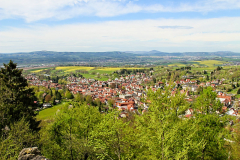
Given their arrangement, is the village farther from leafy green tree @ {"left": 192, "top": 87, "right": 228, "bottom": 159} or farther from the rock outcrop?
the rock outcrop

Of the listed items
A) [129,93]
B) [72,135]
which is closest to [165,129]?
[72,135]

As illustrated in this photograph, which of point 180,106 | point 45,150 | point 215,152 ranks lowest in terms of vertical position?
point 45,150

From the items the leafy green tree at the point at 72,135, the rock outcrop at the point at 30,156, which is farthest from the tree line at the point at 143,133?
the rock outcrop at the point at 30,156

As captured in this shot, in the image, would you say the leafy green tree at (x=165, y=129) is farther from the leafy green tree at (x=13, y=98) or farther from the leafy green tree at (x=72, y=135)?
the leafy green tree at (x=13, y=98)

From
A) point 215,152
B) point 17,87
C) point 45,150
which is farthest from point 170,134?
point 17,87

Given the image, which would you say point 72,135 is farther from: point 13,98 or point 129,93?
point 129,93

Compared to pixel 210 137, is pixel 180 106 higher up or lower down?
higher up

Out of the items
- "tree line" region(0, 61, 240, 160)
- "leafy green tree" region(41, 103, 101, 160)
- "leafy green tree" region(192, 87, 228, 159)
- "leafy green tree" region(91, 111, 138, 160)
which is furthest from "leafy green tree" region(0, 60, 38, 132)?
"leafy green tree" region(192, 87, 228, 159)

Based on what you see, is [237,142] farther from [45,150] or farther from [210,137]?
[45,150]
